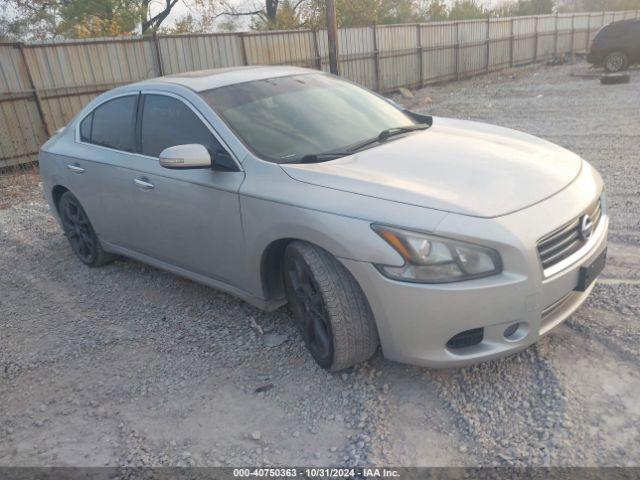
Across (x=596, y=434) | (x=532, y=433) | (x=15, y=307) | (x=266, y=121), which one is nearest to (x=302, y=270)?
(x=266, y=121)

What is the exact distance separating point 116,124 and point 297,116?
1.63m

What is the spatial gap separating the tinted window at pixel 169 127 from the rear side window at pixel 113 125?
173 mm

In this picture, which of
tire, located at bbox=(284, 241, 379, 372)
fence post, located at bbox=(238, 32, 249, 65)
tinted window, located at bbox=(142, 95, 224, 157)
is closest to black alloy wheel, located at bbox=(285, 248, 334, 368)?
tire, located at bbox=(284, 241, 379, 372)

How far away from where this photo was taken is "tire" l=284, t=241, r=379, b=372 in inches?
107

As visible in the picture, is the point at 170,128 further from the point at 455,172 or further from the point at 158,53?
the point at 158,53

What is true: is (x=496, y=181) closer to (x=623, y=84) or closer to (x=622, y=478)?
(x=622, y=478)

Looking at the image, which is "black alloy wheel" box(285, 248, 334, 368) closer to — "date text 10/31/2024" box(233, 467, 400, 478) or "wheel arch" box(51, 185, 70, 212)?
"date text 10/31/2024" box(233, 467, 400, 478)

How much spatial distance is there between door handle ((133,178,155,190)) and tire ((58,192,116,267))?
3.71ft

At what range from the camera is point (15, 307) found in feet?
14.3

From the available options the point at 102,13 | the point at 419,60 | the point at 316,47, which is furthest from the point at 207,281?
the point at 102,13

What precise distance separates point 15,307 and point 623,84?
15.5 metres

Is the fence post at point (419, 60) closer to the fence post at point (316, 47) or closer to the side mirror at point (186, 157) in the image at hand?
the fence post at point (316, 47)

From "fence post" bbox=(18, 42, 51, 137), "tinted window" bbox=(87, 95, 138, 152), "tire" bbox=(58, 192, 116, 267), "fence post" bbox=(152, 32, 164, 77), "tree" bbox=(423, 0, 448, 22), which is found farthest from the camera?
"tree" bbox=(423, 0, 448, 22)

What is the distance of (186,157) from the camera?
312cm
